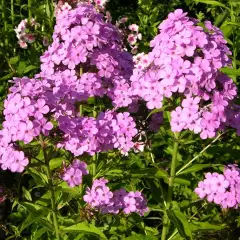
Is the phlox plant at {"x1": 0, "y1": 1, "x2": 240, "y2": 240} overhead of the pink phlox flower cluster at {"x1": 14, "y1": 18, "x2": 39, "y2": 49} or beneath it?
overhead

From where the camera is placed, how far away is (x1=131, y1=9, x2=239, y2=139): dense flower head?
7.77 feet

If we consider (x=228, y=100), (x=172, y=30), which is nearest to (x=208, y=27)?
(x=172, y=30)

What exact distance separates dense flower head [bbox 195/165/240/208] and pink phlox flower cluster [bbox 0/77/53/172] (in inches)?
41.0

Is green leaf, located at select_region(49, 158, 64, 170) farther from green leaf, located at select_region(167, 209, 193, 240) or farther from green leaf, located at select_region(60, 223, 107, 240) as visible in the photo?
green leaf, located at select_region(167, 209, 193, 240)

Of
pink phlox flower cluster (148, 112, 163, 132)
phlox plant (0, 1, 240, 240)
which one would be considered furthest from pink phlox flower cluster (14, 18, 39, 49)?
pink phlox flower cluster (148, 112, 163, 132)

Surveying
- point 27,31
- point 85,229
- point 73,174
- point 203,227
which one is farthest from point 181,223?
point 27,31

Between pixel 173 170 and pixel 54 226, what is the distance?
696 mm

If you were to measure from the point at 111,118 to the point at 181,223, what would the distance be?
0.64 m

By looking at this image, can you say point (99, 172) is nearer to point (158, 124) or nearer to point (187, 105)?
point (158, 124)

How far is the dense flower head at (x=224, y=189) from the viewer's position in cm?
274

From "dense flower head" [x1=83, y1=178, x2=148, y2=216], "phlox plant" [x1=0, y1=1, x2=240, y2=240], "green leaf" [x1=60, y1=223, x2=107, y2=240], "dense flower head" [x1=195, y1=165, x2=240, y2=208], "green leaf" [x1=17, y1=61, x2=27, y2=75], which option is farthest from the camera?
"green leaf" [x1=17, y1=61, x2=27, y2=75]

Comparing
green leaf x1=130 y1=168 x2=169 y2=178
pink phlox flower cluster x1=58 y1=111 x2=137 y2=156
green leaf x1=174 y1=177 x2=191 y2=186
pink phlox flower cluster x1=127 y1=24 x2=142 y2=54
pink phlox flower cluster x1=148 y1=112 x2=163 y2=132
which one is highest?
pink phlox flower cluster x1=58 y1=111 x2=137 y2=156

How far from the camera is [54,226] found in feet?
8.61

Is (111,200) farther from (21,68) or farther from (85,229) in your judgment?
(21,68)
